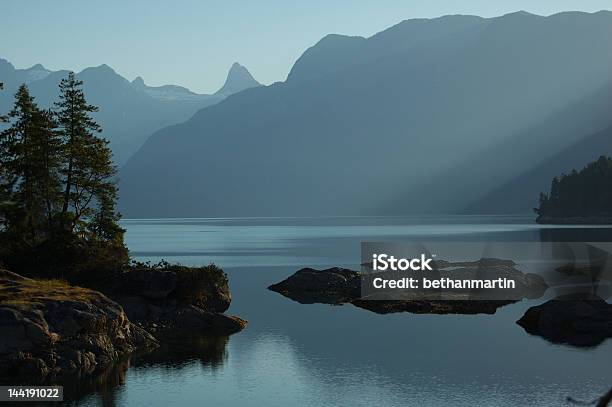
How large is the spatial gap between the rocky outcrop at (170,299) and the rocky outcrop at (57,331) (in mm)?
6278

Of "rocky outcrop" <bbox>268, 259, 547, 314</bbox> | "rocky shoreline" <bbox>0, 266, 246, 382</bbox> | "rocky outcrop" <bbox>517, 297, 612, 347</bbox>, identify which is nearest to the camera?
"rocky shoreline" <bbox>0, 266, 246, 382</bbox>

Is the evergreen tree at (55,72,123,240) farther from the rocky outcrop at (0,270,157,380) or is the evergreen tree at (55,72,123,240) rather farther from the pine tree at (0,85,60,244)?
the rocky outcrop at (0,270,157,380)

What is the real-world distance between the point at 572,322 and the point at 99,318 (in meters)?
37.4

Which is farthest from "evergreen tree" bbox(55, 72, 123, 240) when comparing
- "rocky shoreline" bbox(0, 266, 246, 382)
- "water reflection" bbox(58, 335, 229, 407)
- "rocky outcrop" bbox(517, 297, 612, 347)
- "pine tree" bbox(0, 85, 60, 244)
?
"rocky outcrop" bbox(517, 297, 612, 347)

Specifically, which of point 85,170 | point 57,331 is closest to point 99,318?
point 57,331

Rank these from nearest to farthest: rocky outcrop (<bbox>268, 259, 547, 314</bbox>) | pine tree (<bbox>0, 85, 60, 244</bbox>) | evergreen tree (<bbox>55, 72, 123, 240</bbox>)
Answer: pine tree (<bbox>0, 85, 60, 244</bbox>) < evergreen tree (<bbox>55, 72, 123, 240</bbox>) < rocky outcrop (<bbox>268, 259, 547, 314</bbox>)

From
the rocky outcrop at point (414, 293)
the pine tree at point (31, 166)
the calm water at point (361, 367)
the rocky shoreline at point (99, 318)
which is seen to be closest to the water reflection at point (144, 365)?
the calm water at point (361, 367)

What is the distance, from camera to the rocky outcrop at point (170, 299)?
206 ft

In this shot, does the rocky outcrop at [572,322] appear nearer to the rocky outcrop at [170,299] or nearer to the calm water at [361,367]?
the calm water at [361,367]

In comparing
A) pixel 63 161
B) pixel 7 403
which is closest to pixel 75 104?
pixel 63 161

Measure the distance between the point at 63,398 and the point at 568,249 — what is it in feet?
412

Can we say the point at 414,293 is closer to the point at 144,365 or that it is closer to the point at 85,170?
the point at 85,170

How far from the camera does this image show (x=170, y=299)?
65.6 metres

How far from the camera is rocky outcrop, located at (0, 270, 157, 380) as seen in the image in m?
45.5
